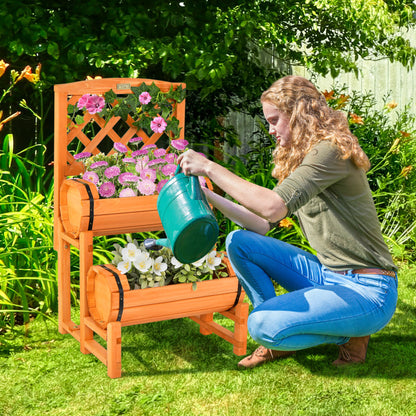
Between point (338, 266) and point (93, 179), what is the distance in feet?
3.86

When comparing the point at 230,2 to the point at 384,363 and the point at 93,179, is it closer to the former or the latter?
the point at 93,179

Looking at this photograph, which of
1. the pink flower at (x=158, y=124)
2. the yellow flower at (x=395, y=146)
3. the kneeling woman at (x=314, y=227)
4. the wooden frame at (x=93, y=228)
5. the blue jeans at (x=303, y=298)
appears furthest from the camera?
the yellow flower at (x=395, y=146)

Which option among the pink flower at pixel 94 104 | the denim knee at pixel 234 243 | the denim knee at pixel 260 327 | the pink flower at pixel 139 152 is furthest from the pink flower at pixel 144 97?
the denim knee at pixel 260 327

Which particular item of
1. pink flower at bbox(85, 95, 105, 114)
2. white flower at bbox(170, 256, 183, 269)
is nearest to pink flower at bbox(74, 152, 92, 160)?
Answer: pink flower at bbox(85, 95, 105, 114)

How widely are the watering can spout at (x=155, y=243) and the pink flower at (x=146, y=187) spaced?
10.2 inches

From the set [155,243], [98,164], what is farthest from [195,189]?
[98,164]

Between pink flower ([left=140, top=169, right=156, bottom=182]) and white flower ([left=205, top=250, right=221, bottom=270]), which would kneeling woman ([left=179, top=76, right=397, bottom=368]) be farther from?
pink flower ([left=140, top=169, right=156, bottom=182])

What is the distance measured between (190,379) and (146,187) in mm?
872

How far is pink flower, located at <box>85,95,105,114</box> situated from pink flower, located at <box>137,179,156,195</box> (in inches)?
18.0

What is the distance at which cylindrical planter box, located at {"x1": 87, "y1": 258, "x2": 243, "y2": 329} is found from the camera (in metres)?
2.70

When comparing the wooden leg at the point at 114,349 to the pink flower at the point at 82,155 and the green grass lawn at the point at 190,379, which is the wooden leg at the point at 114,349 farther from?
the pink flower at the point at 82,155

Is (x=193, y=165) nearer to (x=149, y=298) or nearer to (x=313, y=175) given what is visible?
(x=313, y=175)

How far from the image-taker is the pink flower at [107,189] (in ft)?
9.58

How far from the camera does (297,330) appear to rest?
252 cm
